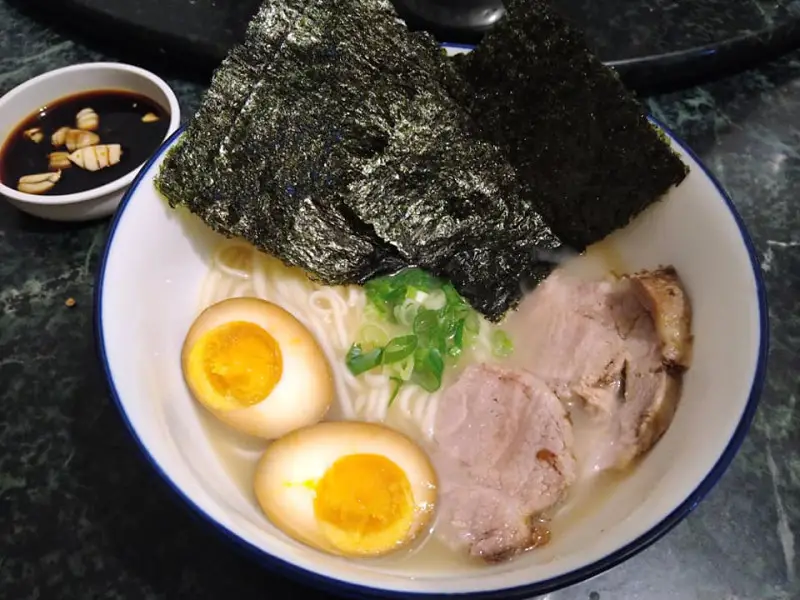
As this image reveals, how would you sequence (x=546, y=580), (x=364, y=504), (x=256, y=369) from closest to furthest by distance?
(x=546, y=580)
(x=364, y=504)
(x=256, y=369)

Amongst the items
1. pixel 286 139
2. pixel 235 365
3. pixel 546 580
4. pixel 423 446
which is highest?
pixel 286 139

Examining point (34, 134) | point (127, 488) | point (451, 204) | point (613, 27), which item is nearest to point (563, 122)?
point (451, 204)

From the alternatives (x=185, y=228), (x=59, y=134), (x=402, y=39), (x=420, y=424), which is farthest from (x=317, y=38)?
(x=59, y=134)

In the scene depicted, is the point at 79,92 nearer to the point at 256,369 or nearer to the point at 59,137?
the point at 59,137

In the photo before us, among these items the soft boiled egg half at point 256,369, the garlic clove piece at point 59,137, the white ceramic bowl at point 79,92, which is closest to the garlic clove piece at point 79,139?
the garlic clove piece at point 59,137

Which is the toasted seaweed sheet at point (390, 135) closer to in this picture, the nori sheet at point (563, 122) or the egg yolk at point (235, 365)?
the nori sheet at point (563, 122)

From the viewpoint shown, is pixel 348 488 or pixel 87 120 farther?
pixel 87 120
